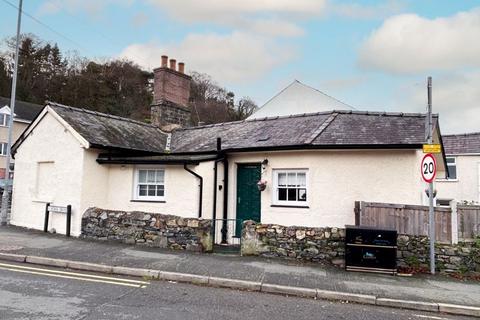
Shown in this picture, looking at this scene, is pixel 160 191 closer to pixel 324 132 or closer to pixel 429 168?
pixel 324 132

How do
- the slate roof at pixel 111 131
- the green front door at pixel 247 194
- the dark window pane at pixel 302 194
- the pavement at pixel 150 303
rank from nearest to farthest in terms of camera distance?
the pavement at pixel 150 303 < the dark window pane at pixel 302 194 < the green front door at pixel 247 194 < the slate roof at pixel 111 131

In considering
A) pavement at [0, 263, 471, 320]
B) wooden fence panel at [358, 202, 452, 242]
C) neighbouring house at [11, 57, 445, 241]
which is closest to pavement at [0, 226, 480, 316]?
pavement at [0, 263, 471, 320]

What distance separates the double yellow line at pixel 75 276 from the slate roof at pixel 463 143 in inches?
902

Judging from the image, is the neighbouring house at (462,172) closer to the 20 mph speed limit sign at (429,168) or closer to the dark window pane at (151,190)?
the 20 mph speed limit sign at (429,168)

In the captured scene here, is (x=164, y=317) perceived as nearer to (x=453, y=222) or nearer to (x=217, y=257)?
(x=217, y=257)

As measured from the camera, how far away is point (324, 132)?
12.6 meters

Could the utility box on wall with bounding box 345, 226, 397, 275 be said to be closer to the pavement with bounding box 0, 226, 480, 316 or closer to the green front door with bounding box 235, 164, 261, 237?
the pavement with bounding box 0, 226, 480, 316

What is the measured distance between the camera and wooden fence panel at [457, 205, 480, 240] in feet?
31.2

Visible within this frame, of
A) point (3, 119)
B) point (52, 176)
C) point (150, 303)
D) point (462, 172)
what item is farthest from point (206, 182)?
point (3, 119)

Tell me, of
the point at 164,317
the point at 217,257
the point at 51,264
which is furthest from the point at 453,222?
the point at 51,264

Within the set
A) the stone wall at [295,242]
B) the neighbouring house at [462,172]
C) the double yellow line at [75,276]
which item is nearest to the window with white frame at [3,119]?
the double yellow line at [75,276]

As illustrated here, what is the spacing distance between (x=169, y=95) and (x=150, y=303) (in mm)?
15217

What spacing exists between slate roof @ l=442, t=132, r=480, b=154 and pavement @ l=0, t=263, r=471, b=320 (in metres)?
20.3

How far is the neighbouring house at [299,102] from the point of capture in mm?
22703
